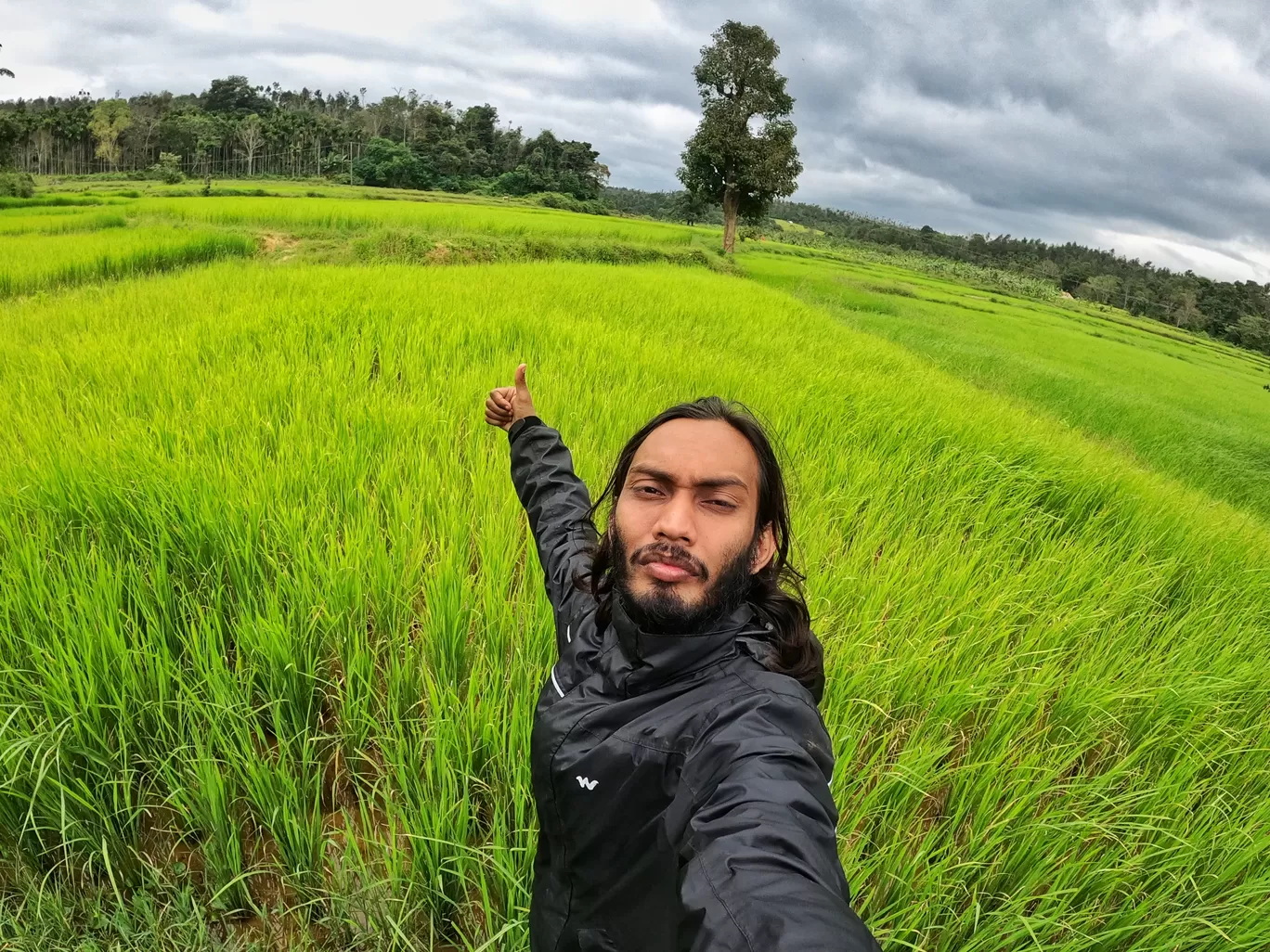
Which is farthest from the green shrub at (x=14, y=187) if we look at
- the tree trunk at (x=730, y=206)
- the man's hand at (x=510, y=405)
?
the man's hand at (x=510, y=405)

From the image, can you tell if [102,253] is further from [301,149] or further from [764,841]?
[301,149]

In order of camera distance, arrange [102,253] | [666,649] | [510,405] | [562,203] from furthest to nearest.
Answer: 1. [562,203]
2. [102,253]
3. [510,405]
4. [666,649]

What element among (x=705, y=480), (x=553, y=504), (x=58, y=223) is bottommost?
(x=553, y=504)

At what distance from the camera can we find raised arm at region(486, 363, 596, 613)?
133 cm

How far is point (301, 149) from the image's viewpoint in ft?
158

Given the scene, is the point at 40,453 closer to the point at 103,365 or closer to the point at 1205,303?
the point at 103,365

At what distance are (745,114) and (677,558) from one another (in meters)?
21.6

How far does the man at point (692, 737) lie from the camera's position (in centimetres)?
64

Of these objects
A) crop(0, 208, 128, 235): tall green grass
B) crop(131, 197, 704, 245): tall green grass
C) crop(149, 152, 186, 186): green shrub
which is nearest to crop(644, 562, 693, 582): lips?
crop(131, 197, 704, 245): tall green grass

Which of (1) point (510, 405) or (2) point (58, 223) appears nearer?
(1) point (510, 405)

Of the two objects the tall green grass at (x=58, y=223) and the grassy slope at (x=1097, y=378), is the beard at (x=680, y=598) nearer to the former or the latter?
the grassy slope at (x=1097, y=378)

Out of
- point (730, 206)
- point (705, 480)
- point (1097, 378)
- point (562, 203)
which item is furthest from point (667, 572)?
point (562, 203)

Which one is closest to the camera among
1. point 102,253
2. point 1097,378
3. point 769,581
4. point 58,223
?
point 769,581

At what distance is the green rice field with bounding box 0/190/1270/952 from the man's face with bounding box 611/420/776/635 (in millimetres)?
601
